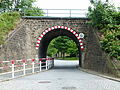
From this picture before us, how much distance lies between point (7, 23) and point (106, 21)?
878 centimetres

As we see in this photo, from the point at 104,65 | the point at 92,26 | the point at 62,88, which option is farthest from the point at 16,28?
the point at 62,88

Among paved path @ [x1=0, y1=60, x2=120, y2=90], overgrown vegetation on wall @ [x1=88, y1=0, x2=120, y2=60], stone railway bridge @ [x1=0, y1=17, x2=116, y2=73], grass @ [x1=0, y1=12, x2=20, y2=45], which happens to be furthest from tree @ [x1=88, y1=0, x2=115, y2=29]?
grass @ [x1=0, y1=12, x2=20, y2=45]

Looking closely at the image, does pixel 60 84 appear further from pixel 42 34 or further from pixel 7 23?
pixel 7 23

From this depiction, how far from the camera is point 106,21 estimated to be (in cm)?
1580

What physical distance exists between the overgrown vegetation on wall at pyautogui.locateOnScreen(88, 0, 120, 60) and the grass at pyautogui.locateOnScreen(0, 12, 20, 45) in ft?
23.2

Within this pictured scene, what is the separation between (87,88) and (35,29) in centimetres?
1240

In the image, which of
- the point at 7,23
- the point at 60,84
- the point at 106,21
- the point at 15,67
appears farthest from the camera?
the point at 7,23

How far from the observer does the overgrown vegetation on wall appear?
13.6m

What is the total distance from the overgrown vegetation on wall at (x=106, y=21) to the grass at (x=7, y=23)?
7.06 metres

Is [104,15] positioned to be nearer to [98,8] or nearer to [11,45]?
[98,8]

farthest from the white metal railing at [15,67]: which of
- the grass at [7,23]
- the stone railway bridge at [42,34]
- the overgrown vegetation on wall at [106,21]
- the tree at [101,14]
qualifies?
the tree at [101,14]

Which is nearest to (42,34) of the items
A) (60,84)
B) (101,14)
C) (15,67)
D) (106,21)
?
(15,67)

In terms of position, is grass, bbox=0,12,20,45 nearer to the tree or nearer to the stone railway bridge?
the stone railway bridge

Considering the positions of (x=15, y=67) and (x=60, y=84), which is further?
(x=15, y=67)
